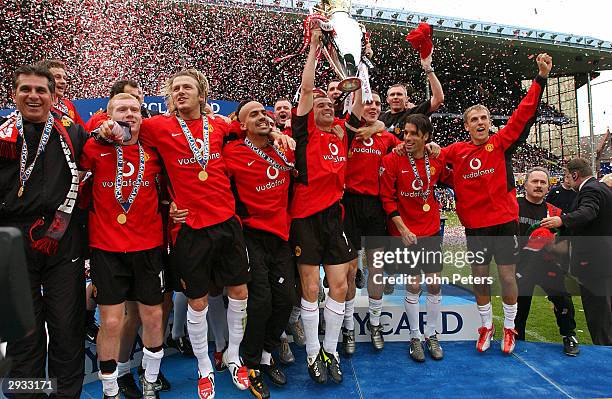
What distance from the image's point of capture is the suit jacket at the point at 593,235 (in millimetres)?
4402

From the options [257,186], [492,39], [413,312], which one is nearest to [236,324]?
[257,186]

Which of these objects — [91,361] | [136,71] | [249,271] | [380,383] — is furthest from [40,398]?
[136,71]

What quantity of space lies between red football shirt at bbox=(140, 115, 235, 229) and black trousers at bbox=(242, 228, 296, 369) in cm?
39

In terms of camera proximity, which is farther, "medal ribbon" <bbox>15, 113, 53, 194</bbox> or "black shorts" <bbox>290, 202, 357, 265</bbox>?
"black shorts" <bbox>290, 202, 357, 265</bbox>

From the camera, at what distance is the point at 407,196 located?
4.07 metres

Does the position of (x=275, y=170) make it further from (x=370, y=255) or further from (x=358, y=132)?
(x=370, y=255)

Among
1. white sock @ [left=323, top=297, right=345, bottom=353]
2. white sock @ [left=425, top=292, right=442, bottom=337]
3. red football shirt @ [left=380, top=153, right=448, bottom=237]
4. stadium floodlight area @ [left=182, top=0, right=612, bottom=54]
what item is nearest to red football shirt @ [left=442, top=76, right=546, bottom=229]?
red football shirt @ [left=380, top=153, right=448, bottom=237]

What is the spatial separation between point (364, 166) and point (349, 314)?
1.27 metres

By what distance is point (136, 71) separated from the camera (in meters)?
19.1

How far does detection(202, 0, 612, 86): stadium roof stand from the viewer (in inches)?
855

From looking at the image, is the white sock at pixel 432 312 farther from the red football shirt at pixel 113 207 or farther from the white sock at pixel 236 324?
the red football shirt at pixel 113 207

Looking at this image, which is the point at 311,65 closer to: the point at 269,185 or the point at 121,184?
the point at 269,185

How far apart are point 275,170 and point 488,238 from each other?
1.97 meters

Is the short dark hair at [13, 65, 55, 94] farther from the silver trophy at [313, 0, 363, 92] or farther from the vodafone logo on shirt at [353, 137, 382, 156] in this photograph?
the vodafone logo on shirt at [353, 137, 382, 156]
